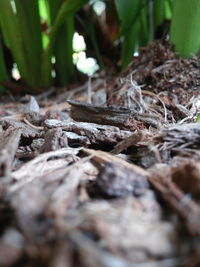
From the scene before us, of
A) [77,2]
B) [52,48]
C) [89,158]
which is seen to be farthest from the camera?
[52,48]

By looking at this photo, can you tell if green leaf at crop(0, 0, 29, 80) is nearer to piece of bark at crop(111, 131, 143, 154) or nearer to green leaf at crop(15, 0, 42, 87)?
green leaf at crop(15, 0, 42, 87)

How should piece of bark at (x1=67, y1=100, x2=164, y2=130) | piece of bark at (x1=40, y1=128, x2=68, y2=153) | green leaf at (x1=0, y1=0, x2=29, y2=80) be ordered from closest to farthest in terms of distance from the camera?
piece of bark at (x1=40, y1=128, x2=68, y2=153)
piece of bark at (x1=67, y1=100, x2=164, y2=130)
green leaf at (x1=0, y1=0, x2=29, y2=80)

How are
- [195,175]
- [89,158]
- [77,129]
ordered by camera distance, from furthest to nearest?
1. [77,129]
2. [89,158]
3. [195,175]

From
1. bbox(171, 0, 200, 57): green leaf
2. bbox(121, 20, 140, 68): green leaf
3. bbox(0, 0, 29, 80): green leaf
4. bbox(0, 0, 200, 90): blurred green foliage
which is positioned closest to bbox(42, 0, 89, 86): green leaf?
bbox(0, 0, 200, 90): blurred green foliage

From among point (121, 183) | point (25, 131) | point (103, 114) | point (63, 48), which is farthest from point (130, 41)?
point (121, 183)

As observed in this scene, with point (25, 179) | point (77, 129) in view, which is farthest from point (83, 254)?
point (77, 129)

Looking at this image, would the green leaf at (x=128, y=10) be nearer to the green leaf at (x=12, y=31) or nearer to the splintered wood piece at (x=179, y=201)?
the green leaf at (x=12, y=31)

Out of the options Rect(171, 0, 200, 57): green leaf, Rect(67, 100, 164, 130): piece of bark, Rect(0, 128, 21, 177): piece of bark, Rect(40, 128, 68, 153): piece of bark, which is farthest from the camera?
Rect(171, 0, 200, 57): green leaf

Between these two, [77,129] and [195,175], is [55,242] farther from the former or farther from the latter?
[77,129]
